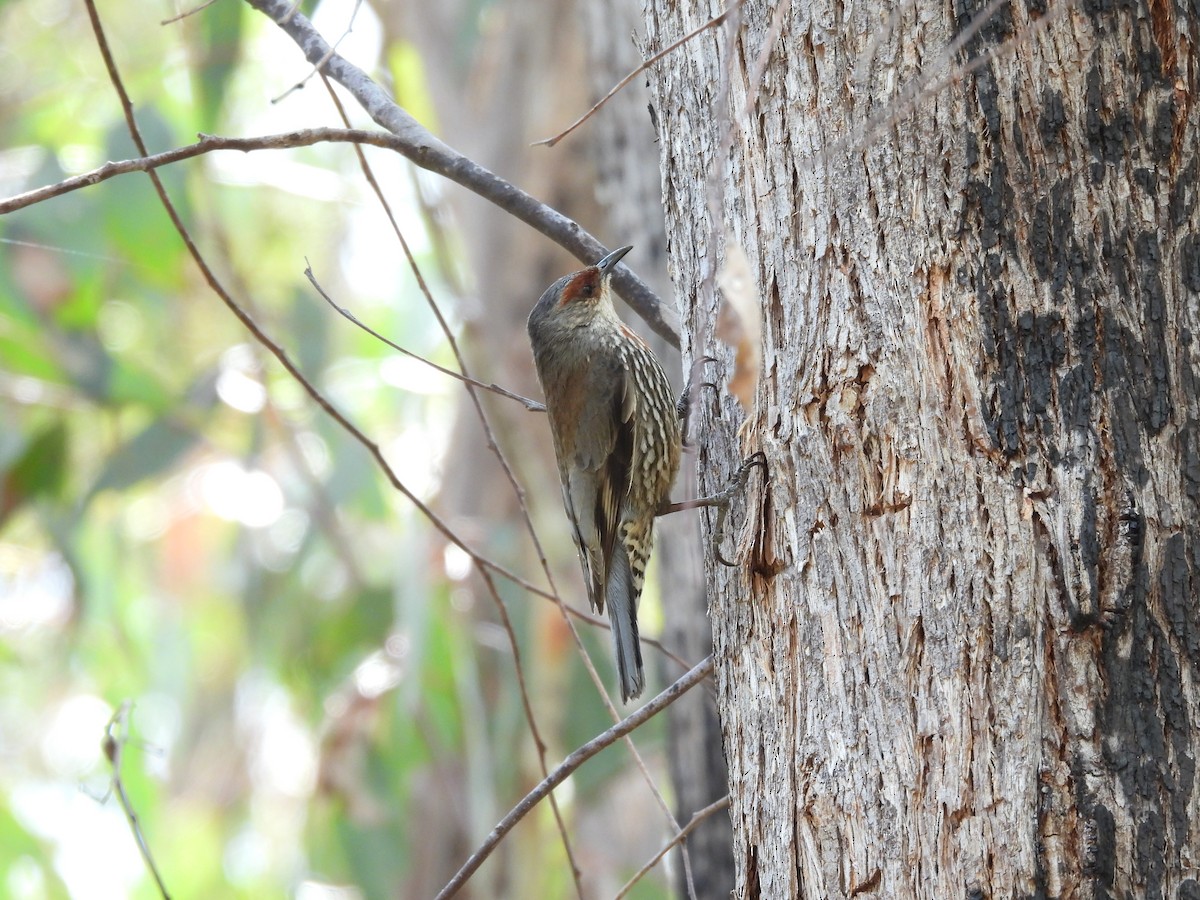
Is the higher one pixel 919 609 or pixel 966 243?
pixel 966 243

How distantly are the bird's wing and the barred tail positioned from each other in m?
0.03

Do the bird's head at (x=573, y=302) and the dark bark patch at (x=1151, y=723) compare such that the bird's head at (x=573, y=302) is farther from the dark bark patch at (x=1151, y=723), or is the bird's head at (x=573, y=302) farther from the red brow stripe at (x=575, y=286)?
the dark bark patch at (x=1151, y=723)

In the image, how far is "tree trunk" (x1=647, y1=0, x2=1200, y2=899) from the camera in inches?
47.3

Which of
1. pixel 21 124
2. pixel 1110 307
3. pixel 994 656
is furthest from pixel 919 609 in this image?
pixel 21 124

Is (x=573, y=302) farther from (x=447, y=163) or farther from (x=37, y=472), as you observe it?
(x=37, y=472)

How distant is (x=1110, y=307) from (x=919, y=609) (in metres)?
0.37

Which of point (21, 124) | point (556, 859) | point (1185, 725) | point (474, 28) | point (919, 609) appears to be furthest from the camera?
point (21, 124)

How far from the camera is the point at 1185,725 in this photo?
1.17m

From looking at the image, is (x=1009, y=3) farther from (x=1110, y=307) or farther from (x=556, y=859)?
(x=556, y=859)

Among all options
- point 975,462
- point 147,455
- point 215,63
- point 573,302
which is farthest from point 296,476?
point 975,462

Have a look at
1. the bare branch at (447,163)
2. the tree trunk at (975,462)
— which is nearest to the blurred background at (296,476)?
the bare branch at (447,163)

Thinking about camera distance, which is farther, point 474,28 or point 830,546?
point 474,28

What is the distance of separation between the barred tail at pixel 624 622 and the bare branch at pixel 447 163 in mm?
655

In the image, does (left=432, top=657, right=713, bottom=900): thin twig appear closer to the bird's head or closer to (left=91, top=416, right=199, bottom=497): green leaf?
the bird's head
